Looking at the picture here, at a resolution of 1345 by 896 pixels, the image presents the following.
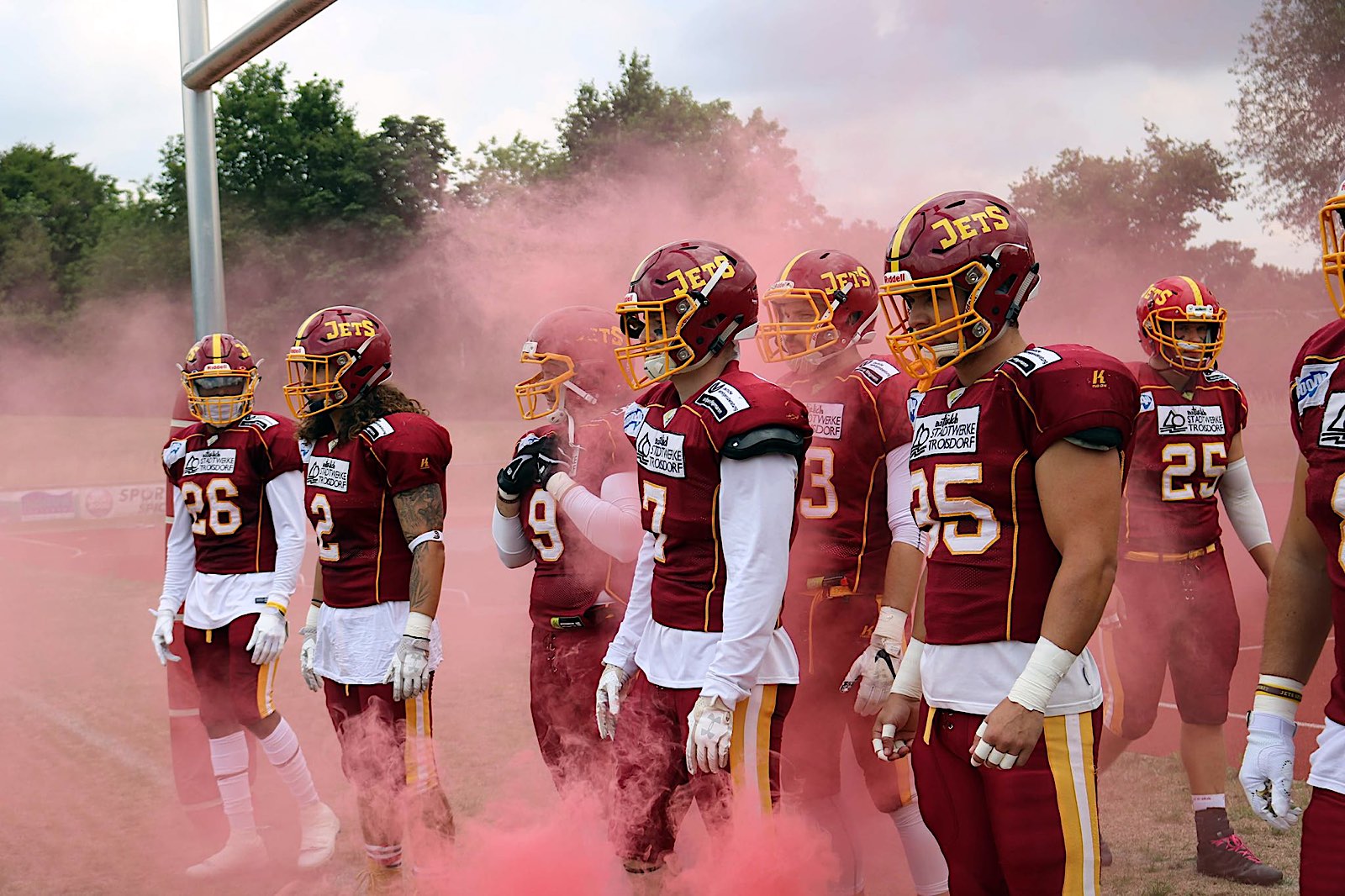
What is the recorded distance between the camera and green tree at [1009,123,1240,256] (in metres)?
11.4

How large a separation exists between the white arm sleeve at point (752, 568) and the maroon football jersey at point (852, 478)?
1.07 meters

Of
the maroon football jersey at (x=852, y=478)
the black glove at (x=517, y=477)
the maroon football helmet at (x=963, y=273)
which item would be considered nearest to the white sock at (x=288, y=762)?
the black glove at (x=517, y=477)

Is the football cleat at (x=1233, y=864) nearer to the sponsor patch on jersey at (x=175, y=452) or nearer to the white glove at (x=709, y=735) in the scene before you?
the white glove at (x=709, y=735)

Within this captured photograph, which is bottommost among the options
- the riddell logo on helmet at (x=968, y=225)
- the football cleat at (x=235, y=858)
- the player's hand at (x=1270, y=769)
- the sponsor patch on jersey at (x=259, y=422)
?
the football cleat at (x=235, y=858)

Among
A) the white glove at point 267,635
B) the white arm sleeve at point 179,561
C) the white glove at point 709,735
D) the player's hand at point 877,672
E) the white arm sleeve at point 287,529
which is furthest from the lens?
the white arm sleeve at point 179,561

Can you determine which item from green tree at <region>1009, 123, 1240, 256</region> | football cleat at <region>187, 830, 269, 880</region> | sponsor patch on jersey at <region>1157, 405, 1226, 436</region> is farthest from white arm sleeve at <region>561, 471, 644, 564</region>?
green tree at <region>1009, 123, 1240, 256</region>

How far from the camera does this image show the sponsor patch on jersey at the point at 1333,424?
2.33 metres

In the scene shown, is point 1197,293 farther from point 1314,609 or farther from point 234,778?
point 234,778

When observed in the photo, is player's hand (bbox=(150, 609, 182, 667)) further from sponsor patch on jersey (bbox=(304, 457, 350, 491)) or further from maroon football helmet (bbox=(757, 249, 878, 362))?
maroon football helmet (bbox=(757, 249, 878, 362))

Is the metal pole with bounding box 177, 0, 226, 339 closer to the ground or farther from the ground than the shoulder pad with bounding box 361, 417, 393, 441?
farther from the ground

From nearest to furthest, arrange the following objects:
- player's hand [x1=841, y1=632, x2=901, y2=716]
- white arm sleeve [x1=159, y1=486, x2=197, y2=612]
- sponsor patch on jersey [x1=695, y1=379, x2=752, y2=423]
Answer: sponsor patch on jersey [x1=695, y1=379, x2=752, y2=423] < player's hand [x1=841, y1=632, x2=901, y2=716] < white arm sleeve [x1=159, y1=486, x2=197, y2=612]

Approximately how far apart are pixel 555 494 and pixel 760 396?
1.18m

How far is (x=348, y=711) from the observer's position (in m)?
4.50

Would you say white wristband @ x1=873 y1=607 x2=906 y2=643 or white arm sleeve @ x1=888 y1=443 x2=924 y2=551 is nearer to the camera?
white wristband @ x1=873 y1=607 x2=906 y2=643
